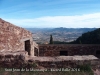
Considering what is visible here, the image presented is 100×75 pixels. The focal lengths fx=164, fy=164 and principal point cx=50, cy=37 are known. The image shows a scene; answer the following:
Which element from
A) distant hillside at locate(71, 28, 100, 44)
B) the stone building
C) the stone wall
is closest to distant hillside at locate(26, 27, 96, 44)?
distant hillside at locate(71, 28, 100, 44)

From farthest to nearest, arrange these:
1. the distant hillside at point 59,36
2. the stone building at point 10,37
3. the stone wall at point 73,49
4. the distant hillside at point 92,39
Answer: the distant hillside at point 59,36 < the distant hillside at point 92,39 < the stone wall at point 73,49 < the stone building at point 10,37

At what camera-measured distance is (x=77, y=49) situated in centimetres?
A: 1548

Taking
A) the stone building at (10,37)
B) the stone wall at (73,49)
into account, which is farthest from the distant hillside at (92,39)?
the stone building at (10,37)

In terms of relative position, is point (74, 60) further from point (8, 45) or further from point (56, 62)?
point (8, 45)

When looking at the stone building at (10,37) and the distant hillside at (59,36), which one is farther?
the distant hillside at (59,36)

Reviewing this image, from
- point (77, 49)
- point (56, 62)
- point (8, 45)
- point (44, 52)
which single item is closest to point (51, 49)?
point (44, 52)

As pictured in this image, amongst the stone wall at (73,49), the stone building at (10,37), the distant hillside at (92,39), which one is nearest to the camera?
the stone building at (10,37)

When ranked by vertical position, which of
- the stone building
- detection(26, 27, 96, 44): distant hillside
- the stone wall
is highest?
the stone building

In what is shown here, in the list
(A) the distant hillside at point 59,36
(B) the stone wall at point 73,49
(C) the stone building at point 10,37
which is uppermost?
(C) the stone building at point 10,37

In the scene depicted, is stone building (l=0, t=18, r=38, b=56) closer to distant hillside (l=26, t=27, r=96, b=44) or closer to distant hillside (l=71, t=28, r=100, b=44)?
distant hillside (l=71, t=28, r=100, b=44)

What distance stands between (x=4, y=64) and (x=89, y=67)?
300cm

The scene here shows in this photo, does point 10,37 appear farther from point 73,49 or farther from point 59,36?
point 59,36

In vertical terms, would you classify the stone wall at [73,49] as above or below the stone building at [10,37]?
below

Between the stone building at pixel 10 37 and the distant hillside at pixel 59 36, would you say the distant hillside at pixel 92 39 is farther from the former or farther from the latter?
the stone building at pixel 10 37
